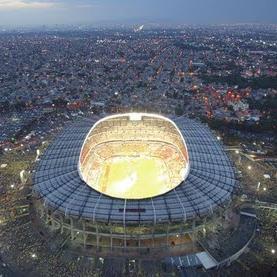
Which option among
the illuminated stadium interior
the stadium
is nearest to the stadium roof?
the stadium

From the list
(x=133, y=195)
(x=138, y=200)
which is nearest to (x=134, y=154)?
Answer: (x=133, y=195)

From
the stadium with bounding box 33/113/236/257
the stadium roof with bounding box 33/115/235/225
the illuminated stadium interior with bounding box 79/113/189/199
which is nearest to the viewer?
the stadium roof with bounding box 33/115/235/225

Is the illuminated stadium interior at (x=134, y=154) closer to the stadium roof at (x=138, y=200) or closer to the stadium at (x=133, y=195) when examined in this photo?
the stadium at (x=133, y=195)

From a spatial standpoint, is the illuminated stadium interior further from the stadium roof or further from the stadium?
the stadium roof

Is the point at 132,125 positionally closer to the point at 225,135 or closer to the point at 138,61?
the point at 225,135

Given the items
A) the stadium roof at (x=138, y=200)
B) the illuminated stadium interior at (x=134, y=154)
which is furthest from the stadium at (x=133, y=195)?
the illuminated stadium interior at (x=134, y=154)

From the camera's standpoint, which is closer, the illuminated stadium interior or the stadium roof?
the stadium roof

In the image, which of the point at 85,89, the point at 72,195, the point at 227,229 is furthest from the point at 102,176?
the point at 85,89
